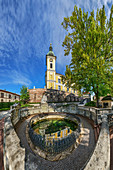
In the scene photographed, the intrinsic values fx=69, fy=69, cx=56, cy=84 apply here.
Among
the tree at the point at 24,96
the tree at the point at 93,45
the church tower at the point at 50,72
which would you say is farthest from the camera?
the church tower at the point at 50,72

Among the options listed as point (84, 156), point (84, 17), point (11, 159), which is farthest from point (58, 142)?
point (84, 17)

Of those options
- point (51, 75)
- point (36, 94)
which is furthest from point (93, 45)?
point (51, 75)

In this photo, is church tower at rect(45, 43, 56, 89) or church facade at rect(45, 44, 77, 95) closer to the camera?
church tower at rect(45, 43, 56, 89)

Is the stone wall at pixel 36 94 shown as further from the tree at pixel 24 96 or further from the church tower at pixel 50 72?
the church tower at pixel 50 72

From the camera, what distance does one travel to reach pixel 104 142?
75.2 inches

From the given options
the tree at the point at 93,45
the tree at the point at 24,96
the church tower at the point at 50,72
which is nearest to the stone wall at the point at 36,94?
the tree at the point at 24,96

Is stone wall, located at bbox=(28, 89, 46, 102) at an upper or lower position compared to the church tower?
lower

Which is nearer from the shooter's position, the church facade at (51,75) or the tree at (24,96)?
the tree at (24,96)

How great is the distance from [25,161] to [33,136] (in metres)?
4.45

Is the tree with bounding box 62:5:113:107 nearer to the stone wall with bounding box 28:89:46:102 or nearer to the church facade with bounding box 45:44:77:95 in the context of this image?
the stone wall with bounding box 28:89:46:102

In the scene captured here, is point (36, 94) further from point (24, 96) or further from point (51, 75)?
point (51, 75)

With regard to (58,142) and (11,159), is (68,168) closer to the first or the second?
(58,142)

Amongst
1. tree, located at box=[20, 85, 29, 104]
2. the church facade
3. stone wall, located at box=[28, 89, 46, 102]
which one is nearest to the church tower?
the church facade

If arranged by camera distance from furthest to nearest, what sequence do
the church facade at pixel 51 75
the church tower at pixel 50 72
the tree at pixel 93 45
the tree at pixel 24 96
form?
1. the church facade at pixel 51 75
2. the church tower at pixel 50 72
3. the tree at pixel 24 96
4. the tree at pixel 93 45
